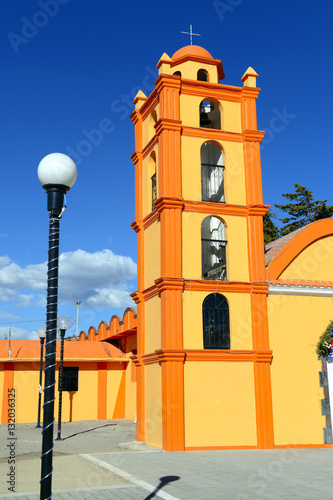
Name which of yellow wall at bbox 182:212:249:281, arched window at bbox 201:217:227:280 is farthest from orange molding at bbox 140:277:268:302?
arched window at bbox 201:217:227:280

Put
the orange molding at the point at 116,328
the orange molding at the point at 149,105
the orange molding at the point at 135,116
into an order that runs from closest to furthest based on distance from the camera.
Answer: the orange molding at the point at 149,105, the orange molding at the point at 135,116, the orange molding at the point at 116,328

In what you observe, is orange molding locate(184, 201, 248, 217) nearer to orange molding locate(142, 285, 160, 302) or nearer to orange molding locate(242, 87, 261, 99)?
orange molding locate(142, 285, 160, 302)

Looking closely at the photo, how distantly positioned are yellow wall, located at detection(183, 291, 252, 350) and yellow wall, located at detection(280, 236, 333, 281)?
1847 mm

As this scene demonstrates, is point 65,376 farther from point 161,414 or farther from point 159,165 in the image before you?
point 159,165

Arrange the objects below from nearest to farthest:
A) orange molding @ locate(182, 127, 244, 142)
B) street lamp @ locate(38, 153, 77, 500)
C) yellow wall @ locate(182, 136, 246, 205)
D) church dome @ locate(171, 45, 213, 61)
A: street lamp @ locate(38, 153, 77, 500) < yellow wall @ locate(182, 136, 246, 205) < orange molding @ locate(182, 127, 244, 142) < church dome @ locate(171, 45, 213, 61)

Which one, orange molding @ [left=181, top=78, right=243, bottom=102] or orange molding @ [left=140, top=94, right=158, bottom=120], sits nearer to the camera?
orange molding @ [left=181, top=78, right=243, bottom=102]

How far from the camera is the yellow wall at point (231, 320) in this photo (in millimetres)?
14047

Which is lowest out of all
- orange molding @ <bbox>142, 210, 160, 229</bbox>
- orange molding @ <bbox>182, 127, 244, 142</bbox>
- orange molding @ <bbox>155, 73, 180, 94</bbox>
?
orange molding @ <bbox>142, 210, 160, 229</bbox>

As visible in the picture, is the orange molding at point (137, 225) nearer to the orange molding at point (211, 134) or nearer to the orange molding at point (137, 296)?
the orange molding at point (137, 296)

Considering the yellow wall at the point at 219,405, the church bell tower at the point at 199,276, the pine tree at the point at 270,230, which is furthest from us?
the pine tree at the point at 270,230

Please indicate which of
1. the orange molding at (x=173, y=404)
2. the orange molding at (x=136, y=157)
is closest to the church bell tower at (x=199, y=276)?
the orange molding at (x=173, y=404)

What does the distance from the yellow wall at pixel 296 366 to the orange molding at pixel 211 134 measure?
4941mm

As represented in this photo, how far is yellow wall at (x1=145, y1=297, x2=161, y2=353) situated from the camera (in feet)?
48.4

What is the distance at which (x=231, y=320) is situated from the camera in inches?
570
